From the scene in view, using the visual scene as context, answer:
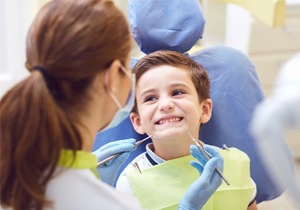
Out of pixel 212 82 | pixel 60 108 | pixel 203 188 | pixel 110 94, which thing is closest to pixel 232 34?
pixel 212 82

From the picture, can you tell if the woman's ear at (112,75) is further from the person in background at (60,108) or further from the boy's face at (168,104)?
the boy's face at (168,104)

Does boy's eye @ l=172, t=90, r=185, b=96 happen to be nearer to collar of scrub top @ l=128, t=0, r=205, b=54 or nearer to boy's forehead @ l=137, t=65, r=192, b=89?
boy's forehead @ l=137, t=65, r=192, b=89

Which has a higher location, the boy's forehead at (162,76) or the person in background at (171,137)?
the boy's forehead at (162,76)

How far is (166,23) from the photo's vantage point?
175cm

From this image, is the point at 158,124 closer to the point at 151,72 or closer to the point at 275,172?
the point at 151,72

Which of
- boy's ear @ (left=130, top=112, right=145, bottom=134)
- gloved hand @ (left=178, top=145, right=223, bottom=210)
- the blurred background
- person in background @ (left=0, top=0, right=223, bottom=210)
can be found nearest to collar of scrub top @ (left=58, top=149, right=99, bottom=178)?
person in background @ (left=0, top=0, right=223, bottom=210)

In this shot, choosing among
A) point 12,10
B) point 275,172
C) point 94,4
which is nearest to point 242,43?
point 12,10

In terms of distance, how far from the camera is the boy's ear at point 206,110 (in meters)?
1.61

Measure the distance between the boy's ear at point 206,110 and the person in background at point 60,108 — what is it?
590 millimetres

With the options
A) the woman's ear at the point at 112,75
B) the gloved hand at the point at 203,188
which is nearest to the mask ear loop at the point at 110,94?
the woman's ear at the point at 112,75

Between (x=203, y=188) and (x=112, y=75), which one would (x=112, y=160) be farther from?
(x=112, y=75)

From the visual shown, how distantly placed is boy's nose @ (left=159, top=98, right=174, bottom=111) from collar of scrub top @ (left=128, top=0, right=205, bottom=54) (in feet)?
1.04

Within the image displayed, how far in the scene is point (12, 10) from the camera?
9.13 feet

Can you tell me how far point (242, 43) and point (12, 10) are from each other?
1169 mm
